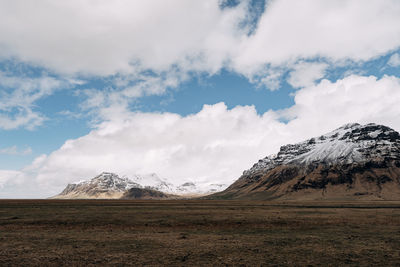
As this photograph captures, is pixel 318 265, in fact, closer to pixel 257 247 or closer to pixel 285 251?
pixel 285 251

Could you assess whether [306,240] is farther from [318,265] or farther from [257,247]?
[318,265]

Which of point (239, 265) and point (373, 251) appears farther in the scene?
point (373, 251)

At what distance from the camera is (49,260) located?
18.7m

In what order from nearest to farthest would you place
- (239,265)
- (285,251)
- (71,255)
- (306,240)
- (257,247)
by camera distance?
(239,265)
(71,255)
(285,251)
(257,247)
(306,240)

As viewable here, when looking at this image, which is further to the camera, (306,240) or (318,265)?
(306,240)

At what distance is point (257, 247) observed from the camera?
22.6 meters

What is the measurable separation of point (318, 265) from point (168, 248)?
37.3 ft

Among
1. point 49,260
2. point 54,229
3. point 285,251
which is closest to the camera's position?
point 49,260

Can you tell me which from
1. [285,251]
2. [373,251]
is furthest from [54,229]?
[373,251]

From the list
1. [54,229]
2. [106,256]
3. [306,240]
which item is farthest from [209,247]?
[54,229]

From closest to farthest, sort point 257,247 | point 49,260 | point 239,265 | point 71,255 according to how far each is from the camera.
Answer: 1. point 239,265
2. point 49,260
3. point 71,255
4. point 257,247

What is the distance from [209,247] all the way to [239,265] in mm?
5636

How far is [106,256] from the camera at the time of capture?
64.6 feet

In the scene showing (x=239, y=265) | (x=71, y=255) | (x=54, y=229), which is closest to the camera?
(x=239, y=265)
